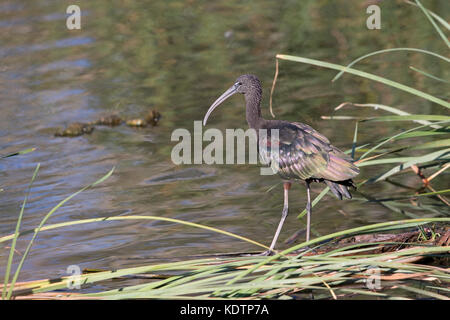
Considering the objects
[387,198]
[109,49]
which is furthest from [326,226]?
[109,49]

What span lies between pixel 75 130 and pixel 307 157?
14.1 ft

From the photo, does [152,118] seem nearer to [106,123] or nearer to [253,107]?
[106,123]

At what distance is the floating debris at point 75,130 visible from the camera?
8531 millimetres

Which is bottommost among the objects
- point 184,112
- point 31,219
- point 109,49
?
point 31,219

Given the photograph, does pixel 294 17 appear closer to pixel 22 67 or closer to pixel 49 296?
pixel 22 67

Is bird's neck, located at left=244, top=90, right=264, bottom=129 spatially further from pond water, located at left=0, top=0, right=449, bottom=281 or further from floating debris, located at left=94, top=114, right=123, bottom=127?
floating debris, located at left=94, top=114, right=123, bottom=127

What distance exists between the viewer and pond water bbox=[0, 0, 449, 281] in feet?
18.9

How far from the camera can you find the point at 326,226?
18.3ft

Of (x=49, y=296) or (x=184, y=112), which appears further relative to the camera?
(x=184, y=112)

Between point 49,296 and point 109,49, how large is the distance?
26.4ft

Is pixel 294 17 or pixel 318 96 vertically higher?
pixel 294 17

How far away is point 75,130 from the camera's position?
852 centimetres

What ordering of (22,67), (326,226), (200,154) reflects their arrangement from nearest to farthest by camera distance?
(326,226) < (200,154) < (22,67)
